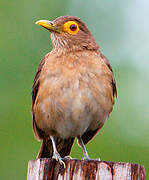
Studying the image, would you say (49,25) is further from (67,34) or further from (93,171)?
(93,171)

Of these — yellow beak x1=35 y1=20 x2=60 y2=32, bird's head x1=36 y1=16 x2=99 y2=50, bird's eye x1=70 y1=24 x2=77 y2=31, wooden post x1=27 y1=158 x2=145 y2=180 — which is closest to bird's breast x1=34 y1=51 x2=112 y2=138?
bird's head x1=36 y1=16 x2=99 y2=50

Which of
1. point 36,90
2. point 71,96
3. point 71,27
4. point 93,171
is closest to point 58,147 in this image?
point 36,90

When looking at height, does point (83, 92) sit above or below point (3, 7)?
below

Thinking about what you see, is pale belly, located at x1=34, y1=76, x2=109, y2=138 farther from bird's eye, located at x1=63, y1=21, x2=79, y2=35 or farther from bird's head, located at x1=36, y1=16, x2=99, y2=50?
bird's eye, located at x1=63, y1=21, x2=79, y2=35

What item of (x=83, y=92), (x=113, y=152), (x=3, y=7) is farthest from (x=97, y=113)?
(x=3, y=7)

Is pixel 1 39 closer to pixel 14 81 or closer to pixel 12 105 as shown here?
pixel 14 81

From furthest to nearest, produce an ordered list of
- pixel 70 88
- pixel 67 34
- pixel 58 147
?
pixel 58 147
pixel 67 34
pixel 70 88

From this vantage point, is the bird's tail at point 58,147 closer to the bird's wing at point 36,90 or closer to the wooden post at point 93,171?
the bird's wing at point 36,90

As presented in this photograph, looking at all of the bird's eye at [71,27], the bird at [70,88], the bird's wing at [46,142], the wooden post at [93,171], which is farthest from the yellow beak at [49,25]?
the wooden post at [93,171]
